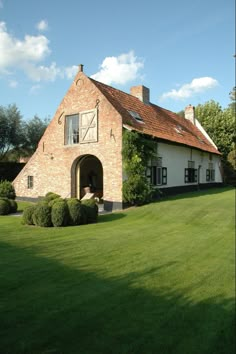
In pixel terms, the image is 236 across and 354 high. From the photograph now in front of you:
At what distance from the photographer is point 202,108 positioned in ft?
100

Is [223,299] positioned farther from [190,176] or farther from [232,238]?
[190,176]

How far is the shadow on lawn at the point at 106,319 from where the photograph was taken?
3.01 m

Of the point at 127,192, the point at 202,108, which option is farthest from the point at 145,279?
the point at 202,108

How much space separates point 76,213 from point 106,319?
7.22 metres

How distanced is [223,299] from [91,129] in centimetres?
1329

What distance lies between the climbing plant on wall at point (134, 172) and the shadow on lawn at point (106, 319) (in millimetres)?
8843

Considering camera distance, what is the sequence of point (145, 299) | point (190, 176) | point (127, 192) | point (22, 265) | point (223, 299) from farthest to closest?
point (190, 176) < point (127, 192) < point (22, 265) < point (145, 299) < point (223, 299)

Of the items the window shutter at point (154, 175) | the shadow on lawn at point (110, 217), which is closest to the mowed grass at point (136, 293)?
the shadow on lawn at point (110, 217)

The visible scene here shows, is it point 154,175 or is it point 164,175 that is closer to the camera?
point 154,175

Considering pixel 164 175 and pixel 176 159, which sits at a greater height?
pixel 176 159

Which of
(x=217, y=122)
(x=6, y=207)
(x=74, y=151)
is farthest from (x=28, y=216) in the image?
(x=217, y=122)

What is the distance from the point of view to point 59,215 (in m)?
10.4

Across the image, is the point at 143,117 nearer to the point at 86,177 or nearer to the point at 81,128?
the point at 81,128

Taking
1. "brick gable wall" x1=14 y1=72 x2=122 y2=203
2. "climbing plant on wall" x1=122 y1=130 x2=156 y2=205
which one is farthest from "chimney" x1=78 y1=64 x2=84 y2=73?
"climbing plant on wall" x1=122 y1=130 x2=156 y2=205
